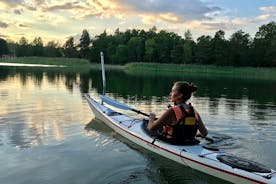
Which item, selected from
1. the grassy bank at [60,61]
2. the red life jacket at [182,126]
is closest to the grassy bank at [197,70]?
the grassy bank at [60,61]

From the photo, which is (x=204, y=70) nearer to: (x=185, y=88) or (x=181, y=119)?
(x=181, y=119)

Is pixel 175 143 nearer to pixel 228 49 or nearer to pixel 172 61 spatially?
pixel 228 49

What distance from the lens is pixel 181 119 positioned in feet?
24.4

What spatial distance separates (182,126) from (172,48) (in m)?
97.9

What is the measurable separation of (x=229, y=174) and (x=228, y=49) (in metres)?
82.6

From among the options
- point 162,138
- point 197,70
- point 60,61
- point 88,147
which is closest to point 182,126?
point 162,138

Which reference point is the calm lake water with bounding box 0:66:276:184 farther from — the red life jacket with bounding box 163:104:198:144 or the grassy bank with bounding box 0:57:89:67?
the grassy bank with bounding box 0:57:89:67

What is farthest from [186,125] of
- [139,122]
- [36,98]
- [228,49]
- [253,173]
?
[228,49]

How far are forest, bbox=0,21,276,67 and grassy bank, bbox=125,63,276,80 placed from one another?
676cm

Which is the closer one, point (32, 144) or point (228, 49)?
point (32, 144)

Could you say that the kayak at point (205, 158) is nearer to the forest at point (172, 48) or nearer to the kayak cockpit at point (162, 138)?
the kayak cockpit at point (162, 138)

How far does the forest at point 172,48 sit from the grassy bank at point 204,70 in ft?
22.2

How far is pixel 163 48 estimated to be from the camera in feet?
342

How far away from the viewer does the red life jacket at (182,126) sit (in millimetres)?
7367
